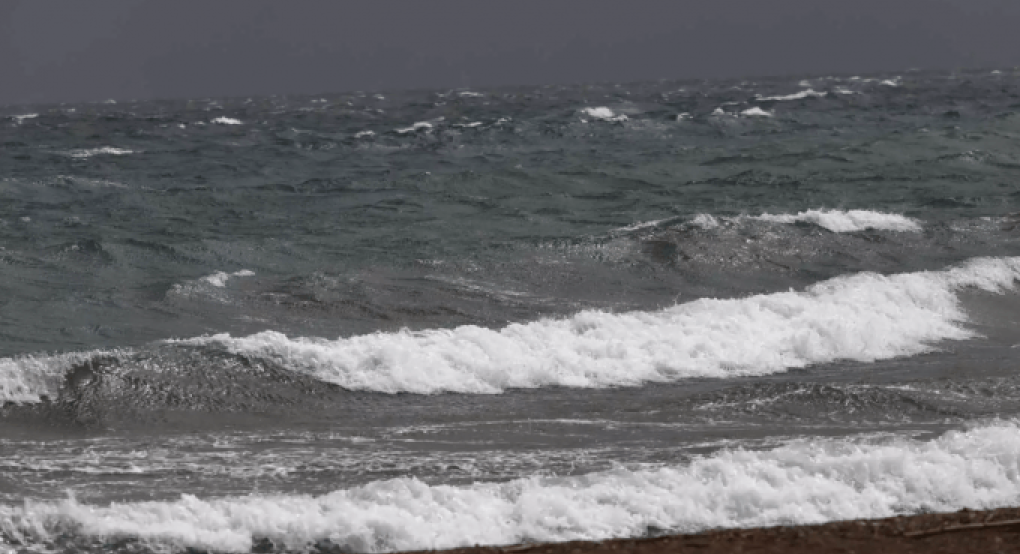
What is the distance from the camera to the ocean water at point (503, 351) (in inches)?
300

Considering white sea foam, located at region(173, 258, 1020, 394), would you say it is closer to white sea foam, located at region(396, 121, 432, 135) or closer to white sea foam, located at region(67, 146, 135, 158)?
white sea foam, located at region(67, 146, 135, 158)

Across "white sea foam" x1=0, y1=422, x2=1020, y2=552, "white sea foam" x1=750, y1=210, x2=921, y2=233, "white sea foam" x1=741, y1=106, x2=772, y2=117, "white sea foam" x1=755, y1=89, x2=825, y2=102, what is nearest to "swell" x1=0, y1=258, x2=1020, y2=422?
"white sea foam" x1=0, y1=422, x2=1020, y2=552

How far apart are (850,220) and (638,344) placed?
792 cm

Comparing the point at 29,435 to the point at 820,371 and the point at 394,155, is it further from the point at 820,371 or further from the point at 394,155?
the point at 394,155

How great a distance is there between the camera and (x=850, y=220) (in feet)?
63.9

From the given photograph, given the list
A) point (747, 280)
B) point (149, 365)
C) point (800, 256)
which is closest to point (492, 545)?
point (149, 365)

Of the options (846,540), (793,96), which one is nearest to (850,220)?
(846,540)

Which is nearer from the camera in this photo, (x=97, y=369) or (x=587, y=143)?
(x=97, y=369)

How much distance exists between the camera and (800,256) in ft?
57.6

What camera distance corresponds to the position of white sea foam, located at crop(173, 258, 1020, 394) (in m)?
11.6

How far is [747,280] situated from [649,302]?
191cm

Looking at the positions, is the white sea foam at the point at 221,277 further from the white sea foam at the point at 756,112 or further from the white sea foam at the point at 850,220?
the white sea foam at the point at 756,112

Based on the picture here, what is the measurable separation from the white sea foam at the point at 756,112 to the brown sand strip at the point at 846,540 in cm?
3676

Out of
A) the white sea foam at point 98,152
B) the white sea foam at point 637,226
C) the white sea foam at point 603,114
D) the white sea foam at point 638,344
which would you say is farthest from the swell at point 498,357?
the white sea foam at point 603,114
